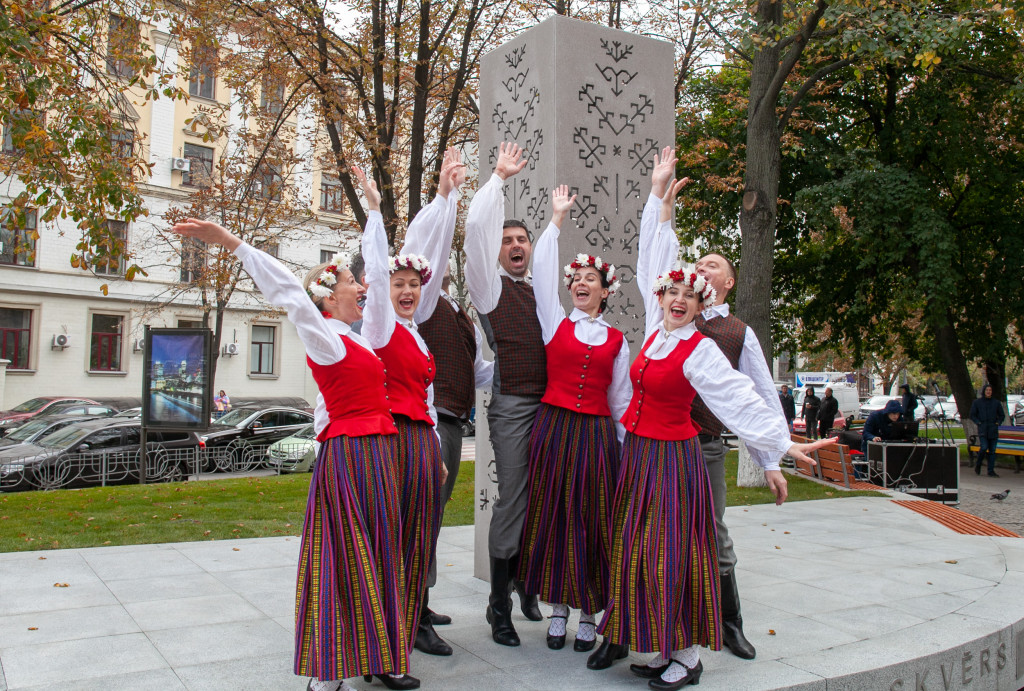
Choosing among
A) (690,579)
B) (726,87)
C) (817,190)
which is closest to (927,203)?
(817,190)

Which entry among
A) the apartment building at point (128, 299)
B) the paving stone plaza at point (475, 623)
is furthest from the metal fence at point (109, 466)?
the apartment building at point (128, 299)

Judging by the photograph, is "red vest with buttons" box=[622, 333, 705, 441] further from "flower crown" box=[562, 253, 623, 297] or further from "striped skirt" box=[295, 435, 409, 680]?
"striped skirt" box=[295, 435, 409, 680]

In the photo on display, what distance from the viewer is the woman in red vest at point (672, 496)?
3617 mm

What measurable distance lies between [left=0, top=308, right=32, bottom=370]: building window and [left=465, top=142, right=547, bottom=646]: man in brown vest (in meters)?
29.8

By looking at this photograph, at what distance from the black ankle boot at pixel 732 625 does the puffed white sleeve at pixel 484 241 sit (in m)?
1.89

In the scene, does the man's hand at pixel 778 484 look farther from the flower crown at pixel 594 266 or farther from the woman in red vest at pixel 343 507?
the woman in red vest at pixel 343 507

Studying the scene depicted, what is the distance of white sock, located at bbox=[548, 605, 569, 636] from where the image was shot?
13.7ft

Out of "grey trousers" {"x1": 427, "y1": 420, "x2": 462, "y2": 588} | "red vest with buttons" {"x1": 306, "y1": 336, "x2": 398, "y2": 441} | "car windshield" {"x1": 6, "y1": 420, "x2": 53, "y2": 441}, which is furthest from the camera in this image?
"car windshield" {"x1": 6, "y1": 420, "x2": 53, "y2": 441}

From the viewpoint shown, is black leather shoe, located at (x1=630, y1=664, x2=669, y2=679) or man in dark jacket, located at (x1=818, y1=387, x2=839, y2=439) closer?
black leather shoe, located at (x1=630, y1=664, x2=669, y2=679)

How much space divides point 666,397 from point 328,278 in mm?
1592

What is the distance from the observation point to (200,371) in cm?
1321

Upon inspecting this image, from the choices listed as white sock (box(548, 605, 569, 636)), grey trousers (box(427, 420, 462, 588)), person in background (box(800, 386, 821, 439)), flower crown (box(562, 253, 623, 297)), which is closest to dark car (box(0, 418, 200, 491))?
grey trousers (box(427, 420, 462, 588))

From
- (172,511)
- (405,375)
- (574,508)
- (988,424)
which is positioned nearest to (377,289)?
(405,375)

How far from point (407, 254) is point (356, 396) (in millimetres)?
771
